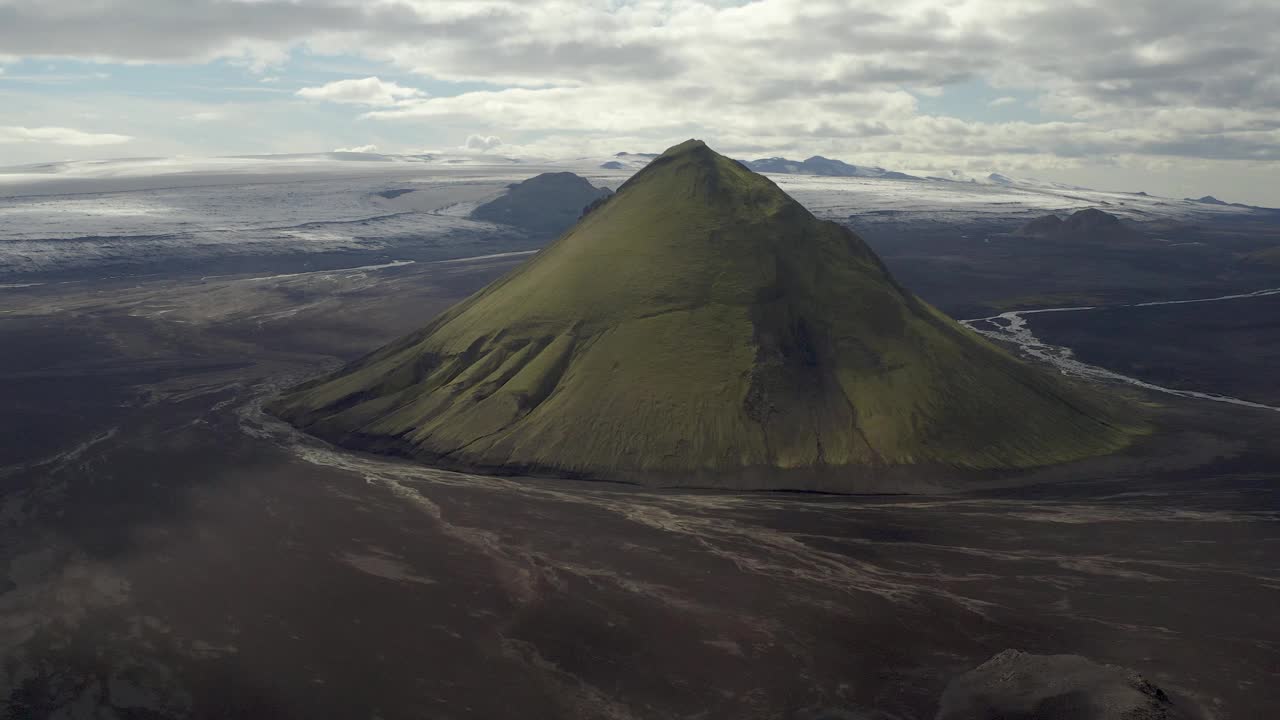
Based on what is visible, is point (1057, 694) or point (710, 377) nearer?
point (1057, 694)

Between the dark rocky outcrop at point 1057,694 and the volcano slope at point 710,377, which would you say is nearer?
the dark rocky outcrop at point 1057,694

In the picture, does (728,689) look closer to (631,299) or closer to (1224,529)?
(1224,529)

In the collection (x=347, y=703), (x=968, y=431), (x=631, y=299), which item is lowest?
(x=347, y=703)

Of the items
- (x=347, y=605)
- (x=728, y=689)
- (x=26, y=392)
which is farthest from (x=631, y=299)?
(x=26, y=392)

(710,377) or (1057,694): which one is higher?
(710,377)

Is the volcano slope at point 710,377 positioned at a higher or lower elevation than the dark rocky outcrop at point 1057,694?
higher

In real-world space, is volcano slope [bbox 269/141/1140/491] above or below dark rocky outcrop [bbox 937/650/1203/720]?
above

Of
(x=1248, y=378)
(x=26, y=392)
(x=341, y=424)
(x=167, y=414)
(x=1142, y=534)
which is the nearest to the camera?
(x=1142, y=534)

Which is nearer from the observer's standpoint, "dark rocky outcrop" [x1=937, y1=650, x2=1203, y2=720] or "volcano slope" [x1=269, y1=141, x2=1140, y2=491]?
"dark rocky outcrop" [x1=937, y1=650, x2=1203, y2=720]
